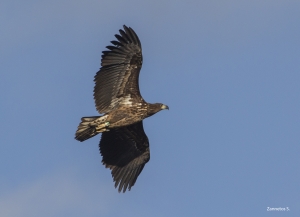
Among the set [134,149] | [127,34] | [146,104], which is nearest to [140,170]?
[134,149]

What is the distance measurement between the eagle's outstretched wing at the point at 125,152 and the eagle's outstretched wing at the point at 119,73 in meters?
1.41

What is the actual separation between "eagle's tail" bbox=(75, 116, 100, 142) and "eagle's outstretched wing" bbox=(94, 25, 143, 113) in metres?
0.83

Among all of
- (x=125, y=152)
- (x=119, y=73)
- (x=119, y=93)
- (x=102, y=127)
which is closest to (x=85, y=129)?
(x=102, y=127)

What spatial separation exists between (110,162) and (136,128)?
1.44 metres

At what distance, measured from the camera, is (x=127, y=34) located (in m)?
26.7

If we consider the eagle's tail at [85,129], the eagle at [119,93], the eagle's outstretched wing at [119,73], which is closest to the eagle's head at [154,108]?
the eagle at [119,93]

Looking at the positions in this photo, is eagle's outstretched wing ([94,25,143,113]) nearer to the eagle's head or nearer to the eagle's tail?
the eagle's head

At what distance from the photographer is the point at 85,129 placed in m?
26.2

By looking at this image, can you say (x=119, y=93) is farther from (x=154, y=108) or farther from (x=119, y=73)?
(x=154, y=108)

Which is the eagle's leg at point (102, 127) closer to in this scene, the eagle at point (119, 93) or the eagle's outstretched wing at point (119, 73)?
the eagle at point (119, 93)

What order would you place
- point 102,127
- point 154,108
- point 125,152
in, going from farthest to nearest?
1. point 125,152
2. point 154,108
3. point 102,127

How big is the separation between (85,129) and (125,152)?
2.60 meters

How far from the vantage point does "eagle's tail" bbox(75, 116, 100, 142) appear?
26.1 metres

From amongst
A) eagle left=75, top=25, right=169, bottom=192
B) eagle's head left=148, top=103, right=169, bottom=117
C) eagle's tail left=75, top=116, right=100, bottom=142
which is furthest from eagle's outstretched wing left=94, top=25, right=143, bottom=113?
eagle's tail left=75, top=116, right=100, bottom=142
